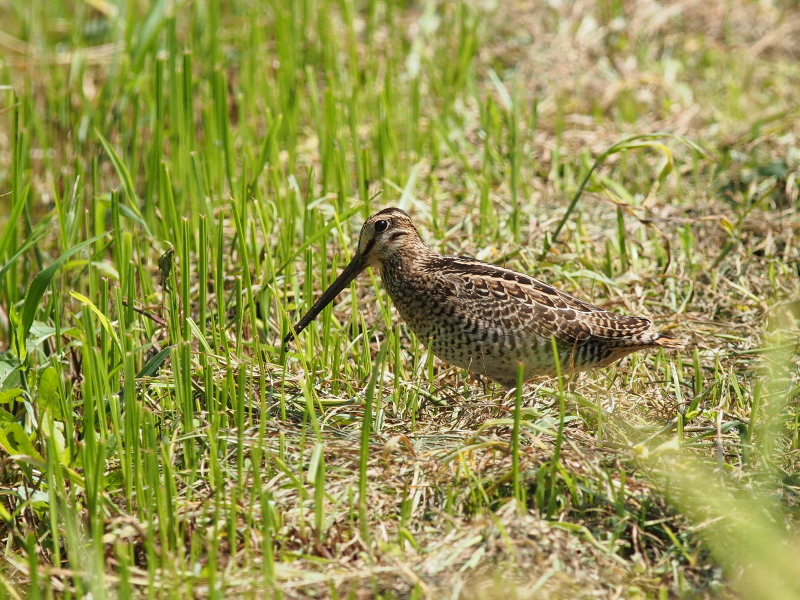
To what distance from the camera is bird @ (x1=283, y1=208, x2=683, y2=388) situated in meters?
4.55

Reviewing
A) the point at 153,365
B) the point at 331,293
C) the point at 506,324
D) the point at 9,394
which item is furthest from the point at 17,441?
the point at 506,324

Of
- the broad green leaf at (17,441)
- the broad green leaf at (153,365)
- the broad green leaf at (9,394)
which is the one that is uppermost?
the broad green leaf at (153,365)

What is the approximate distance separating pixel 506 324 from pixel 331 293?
2.75 ft

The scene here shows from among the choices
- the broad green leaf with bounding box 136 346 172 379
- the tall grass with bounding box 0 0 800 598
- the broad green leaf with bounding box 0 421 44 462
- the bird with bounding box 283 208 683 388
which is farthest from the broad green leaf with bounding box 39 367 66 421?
the bird with bounding box 283 208 683 388

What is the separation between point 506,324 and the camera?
4.57m

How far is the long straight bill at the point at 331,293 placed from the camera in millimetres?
4871

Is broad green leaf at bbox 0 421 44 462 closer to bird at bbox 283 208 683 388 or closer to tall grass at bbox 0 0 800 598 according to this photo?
tall grass at bbox 0 0 800 598

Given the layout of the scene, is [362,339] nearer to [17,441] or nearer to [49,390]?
[49,390]

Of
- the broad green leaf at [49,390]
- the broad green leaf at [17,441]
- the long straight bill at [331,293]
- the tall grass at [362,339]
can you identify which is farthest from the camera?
the long straight bill at [331,293]

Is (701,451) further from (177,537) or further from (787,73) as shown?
(787,73)

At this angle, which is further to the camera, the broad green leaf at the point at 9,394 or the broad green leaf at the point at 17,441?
the broad green leaf at the point at 9,394

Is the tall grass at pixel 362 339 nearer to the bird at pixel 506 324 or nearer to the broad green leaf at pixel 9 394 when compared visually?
the broad green leaf at pixel 9 394

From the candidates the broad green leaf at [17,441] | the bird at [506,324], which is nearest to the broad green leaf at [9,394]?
the broad green leaf at [17,441]

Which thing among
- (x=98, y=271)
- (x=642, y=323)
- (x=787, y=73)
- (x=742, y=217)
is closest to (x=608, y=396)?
(x=642, y=323)
